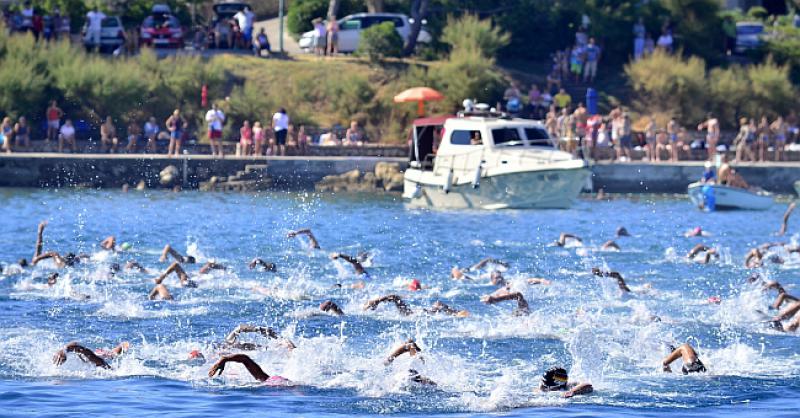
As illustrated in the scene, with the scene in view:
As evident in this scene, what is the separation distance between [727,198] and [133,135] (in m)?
16.2

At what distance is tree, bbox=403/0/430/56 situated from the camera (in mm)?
48000

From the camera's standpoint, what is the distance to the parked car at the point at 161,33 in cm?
4781

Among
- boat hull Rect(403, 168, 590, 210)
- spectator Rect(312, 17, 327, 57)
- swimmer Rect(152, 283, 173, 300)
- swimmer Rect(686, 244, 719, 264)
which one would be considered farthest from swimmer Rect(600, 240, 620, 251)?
spectator Rect(312, 17, 327, 57)

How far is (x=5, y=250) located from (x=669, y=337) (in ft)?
45.5

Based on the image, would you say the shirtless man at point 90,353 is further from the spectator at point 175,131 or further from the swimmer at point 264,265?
the spectator at point 175,131

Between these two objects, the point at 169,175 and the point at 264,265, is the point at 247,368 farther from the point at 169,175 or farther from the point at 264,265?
the point at 169,175

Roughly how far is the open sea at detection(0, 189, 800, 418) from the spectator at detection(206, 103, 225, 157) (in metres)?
7.18

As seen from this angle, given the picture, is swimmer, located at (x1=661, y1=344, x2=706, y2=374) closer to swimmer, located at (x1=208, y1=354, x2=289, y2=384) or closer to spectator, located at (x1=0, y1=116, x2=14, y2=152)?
swimmer, located at (x1=208, y1=354, x2=289, y2=384)

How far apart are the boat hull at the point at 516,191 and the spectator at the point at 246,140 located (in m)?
6.70

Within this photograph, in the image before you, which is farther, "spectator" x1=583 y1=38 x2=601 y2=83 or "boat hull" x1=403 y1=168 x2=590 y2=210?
"spectator" x1=583 y1=38 x2=601 y2=83

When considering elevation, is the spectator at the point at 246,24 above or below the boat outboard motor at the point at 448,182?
above

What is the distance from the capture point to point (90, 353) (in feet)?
52.9

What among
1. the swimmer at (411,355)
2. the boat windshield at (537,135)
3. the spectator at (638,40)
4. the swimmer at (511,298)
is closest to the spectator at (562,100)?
the spectator at (638,40)

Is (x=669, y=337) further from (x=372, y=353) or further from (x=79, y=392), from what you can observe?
(x=79, y=392)
